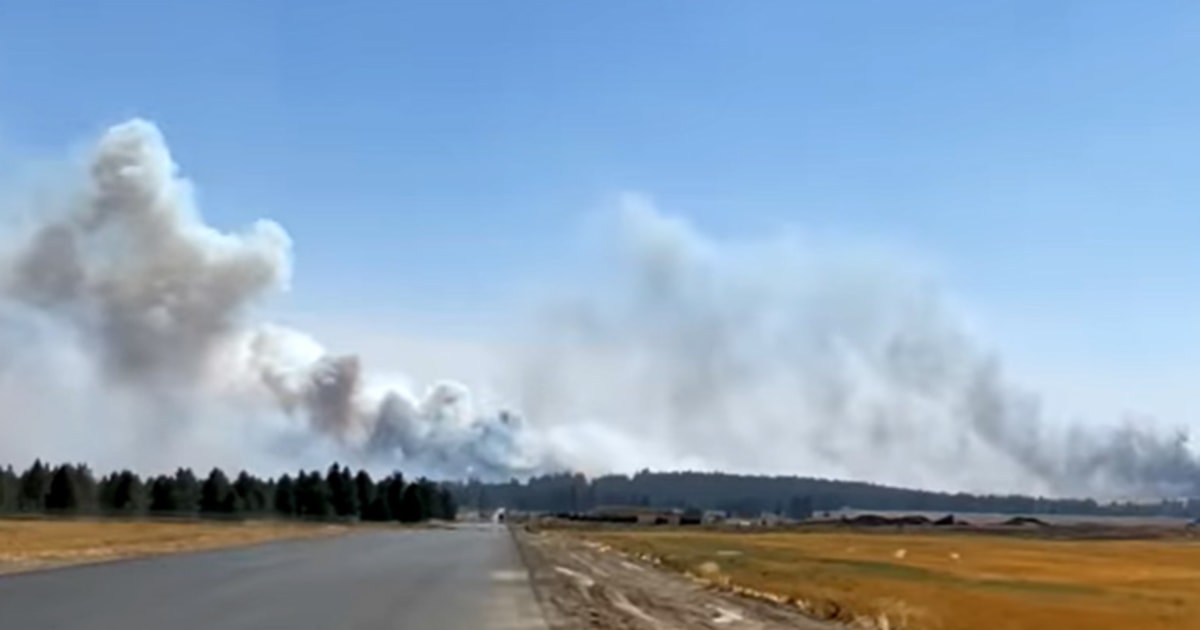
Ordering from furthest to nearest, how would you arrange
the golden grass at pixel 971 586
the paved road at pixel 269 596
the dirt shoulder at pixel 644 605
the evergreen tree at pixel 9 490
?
the evergreen tree at pixel 9 490
the golden grass at pixel 971 586
the dirt shoulder at pixel 644 605
the paved road at pixel 269 596

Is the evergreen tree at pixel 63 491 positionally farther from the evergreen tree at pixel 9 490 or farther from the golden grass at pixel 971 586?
the golden grass at pixel 971 586

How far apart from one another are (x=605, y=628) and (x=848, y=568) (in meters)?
44.3

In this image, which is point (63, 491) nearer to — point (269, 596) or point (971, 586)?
point (971, 586)

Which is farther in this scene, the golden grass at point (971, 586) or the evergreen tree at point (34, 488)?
the evergreen tree at point (34, 488)

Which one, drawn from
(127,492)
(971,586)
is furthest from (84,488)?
(971,586)

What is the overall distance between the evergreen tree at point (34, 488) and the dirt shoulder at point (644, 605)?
136988mm

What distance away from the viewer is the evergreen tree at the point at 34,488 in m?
179

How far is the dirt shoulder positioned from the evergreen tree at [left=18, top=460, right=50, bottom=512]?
13699cm

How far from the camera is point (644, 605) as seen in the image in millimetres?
37000

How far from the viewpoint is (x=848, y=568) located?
71.4 m

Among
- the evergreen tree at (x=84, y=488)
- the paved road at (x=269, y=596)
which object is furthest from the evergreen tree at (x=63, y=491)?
the paved road at (x=269, y=596)

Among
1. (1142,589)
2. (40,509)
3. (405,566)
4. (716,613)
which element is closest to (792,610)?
(716,613)

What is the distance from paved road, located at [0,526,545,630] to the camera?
2655 centimetres

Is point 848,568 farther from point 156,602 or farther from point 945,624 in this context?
point 156,602
